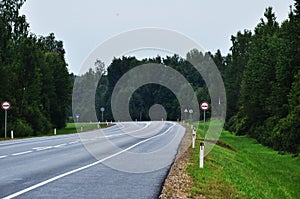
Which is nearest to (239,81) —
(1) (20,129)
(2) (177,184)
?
(1) (20,129)

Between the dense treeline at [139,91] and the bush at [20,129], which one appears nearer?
the bush at [20,129]

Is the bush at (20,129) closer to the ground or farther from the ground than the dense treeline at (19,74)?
closer to the ground

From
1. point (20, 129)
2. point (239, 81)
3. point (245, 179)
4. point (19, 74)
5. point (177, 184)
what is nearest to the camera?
point (177, 184)

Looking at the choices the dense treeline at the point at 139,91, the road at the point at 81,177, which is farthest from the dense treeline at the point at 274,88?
the dense treeline at the point at 139,91

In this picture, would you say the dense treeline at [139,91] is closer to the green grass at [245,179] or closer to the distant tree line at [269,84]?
the distant tree line at [269,84]

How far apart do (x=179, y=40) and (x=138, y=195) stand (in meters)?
12.3

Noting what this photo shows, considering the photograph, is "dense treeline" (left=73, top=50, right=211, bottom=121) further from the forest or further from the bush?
the bush

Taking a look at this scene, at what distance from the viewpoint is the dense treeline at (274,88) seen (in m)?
34.6

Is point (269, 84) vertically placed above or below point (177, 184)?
above

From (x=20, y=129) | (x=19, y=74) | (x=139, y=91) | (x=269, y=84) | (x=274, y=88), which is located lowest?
(x=20, y=129)

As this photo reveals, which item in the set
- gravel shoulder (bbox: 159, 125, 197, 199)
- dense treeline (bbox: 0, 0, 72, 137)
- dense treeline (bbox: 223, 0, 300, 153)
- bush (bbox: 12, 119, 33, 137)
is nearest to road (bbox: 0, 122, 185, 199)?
gravel shoulder (bbox: 159, 125, 197, 199)

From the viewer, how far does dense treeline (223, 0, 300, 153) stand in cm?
3462

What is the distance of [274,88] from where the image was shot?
142 ft

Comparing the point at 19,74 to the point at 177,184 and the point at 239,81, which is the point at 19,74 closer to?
the point at 239,81
